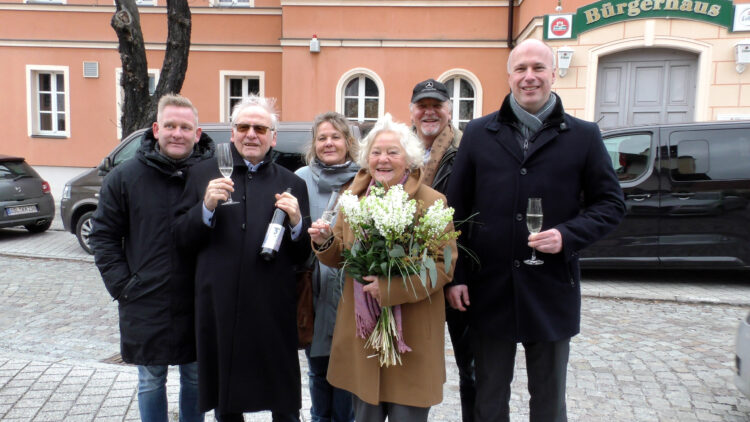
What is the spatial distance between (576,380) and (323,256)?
2767mm

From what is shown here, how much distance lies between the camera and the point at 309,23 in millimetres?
14375

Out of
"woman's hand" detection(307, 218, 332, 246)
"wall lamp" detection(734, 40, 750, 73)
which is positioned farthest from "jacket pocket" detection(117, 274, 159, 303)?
"wall lamp" detection(734, 40, 750, 73)

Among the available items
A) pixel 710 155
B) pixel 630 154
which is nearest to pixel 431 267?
pixel 630 154

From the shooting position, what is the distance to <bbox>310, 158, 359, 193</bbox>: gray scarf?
123 inches

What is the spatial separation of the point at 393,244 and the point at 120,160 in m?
7.46

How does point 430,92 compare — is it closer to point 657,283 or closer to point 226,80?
point 657,283

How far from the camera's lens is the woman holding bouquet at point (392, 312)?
2.48m

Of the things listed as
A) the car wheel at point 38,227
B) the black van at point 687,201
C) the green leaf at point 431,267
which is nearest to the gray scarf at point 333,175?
the green leaf at point 431,267

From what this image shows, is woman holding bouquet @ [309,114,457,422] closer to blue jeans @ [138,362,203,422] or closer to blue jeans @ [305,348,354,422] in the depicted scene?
blue jeans @ [305,348,354,422]

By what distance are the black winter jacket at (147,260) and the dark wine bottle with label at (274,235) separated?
0.46 meters

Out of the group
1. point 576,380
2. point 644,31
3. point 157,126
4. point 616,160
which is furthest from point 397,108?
point 157,126

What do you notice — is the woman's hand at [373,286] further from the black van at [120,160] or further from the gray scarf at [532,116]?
the black van at [120,160]

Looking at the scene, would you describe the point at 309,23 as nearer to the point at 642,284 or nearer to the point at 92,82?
the point at 92,82

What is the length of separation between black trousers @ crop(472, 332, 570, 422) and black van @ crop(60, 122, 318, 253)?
4.91 m
